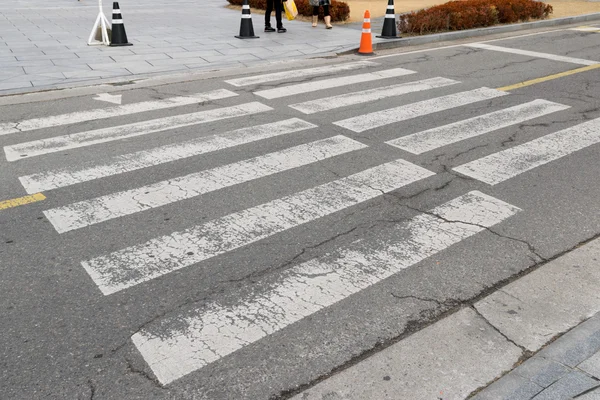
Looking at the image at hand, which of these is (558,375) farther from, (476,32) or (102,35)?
(476,32)

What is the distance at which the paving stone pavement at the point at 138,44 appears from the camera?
1105cm

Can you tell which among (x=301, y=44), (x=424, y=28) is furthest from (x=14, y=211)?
(x=424, y=28)

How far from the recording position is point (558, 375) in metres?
3.59

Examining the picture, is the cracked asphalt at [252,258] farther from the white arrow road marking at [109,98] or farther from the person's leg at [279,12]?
the person's leg at [279,12]

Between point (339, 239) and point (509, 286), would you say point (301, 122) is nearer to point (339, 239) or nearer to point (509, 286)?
point (339, 239)

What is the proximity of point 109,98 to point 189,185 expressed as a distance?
13.1ft

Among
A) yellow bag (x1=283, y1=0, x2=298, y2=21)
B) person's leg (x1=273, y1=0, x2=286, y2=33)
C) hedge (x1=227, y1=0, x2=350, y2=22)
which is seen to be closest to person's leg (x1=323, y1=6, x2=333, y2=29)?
hedge (x1=227, y1=0, x2=350, y2=22)

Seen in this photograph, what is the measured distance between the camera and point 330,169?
6.72 metres

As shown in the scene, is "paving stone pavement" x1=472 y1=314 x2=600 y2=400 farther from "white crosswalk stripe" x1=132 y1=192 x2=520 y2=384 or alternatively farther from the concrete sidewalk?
"white crosswalk stripe" x1=132 y1=192 x2=520 y2=384

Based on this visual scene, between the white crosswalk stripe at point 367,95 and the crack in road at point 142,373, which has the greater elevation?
the white crosswalk stripe at point 367,95

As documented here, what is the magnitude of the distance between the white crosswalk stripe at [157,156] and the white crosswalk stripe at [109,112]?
5.60ft

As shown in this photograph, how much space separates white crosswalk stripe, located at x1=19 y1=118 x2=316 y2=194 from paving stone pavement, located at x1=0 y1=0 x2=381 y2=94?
3.89 metres

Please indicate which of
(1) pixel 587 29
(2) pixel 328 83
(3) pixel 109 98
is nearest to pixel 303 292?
(3) pixel 109 98

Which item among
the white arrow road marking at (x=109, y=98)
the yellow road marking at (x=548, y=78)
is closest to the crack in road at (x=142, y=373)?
the white arrow road marking at (x=109, y=98)
